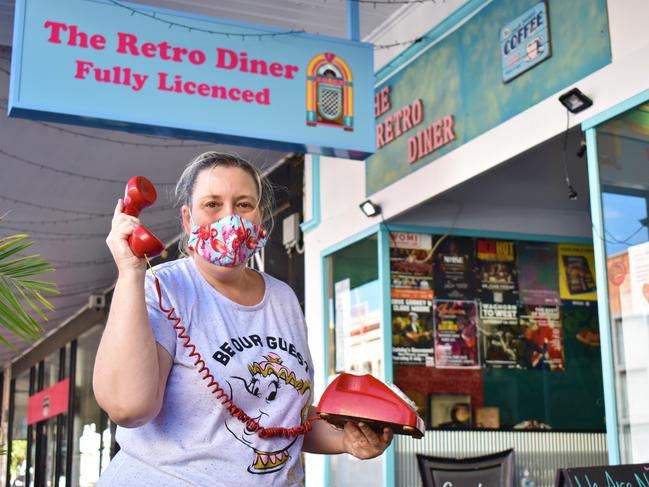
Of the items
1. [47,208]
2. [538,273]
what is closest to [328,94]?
[538,273]

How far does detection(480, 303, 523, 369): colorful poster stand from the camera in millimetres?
5758

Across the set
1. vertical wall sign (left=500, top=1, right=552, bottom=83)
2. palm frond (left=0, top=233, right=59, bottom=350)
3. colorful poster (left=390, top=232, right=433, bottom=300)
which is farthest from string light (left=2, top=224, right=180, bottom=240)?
palm frond (left=0, top=233, right=59, bottom=350)

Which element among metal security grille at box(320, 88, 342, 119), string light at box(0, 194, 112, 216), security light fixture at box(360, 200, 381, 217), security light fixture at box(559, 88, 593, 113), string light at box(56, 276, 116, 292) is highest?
string light at box(0, 194, 112, 216)

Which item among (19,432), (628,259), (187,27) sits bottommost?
(19,432)

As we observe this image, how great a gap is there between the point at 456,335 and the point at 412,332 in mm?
326

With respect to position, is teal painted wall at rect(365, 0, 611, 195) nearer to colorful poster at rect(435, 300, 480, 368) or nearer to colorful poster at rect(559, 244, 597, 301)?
colorful poster at rect(435, 300, 480, 368)

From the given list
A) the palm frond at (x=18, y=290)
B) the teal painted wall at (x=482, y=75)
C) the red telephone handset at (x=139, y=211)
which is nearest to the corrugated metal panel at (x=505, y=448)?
the teal painted wall at (x=482, y=75)

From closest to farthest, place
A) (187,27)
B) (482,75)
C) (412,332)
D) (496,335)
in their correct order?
(187,27)
(482,75)
(412,332)
(496,335)

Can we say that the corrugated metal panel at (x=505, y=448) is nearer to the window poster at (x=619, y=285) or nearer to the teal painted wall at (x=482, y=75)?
the teal painted wall at (x=482, y=75)

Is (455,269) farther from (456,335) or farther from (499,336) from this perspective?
(499,336)

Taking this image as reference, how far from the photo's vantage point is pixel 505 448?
541 centimetres

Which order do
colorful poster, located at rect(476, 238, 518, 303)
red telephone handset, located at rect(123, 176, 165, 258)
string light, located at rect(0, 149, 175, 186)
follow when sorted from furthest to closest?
string light, located at rect(0, 149, 175, 186) < colorful poster, located at rect(476, 238, 518, 303) < red telephone handset, located at rect(123, 176, 165, 258)

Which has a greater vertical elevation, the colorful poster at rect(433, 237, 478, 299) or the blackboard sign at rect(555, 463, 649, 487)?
the colorful poster at rect(433, 237, 478, 299)

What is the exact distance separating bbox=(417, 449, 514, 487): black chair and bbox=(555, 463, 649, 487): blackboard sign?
0.83 m
